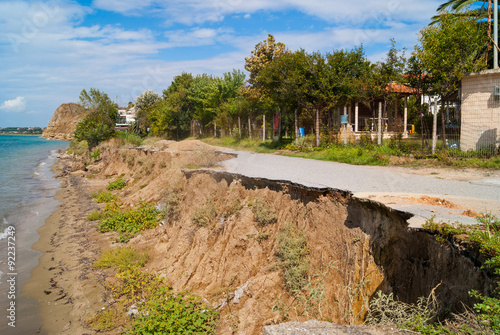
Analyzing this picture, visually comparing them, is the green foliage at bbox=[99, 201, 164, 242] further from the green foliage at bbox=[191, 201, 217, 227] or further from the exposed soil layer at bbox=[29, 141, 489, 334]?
the green foliage at bbox=[191, 201, 217, 227]

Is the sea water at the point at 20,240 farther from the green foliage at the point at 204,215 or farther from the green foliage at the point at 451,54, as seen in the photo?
the green foliage at the point at 451,54

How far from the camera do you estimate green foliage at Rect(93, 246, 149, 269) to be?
984cm

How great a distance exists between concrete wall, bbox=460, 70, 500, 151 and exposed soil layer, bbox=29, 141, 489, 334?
8.34 metres

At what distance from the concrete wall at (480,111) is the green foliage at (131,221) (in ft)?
39.3

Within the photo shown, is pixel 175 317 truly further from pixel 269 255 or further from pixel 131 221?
pixel 131 221

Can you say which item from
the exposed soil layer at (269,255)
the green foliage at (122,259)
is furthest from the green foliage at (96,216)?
the green foliage at (122,259)

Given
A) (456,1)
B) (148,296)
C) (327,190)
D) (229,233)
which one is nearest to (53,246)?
(148,296)

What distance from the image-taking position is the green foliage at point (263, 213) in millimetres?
8430

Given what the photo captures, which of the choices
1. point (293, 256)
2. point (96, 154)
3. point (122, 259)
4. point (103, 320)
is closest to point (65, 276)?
point (122, 259)

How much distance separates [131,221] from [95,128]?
86.1 ft

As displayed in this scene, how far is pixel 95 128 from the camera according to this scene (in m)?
36.2

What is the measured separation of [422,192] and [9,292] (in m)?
10.3

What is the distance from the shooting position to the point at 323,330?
11.0 ft

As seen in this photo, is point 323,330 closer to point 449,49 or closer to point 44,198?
point 449,49
